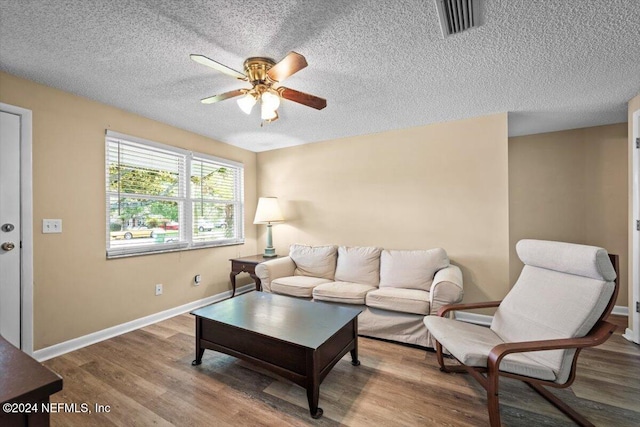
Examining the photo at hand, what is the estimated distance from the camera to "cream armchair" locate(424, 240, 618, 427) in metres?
1.48

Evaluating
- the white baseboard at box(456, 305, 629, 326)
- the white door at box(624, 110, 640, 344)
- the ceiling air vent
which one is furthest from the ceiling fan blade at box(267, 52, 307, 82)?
the white door at box(624, 110, 640, 344)

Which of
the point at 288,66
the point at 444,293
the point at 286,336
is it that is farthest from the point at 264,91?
the point at 444,293

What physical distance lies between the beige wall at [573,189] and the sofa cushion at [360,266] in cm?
201

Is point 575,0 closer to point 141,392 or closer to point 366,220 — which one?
point 366,220

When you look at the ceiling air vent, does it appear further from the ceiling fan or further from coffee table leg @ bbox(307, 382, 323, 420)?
coffee table leg @ bbox(307, 382, 323, 420)

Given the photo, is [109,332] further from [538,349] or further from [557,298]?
[557,298]

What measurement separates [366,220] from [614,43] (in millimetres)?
2592

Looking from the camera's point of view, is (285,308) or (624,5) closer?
(624,5)

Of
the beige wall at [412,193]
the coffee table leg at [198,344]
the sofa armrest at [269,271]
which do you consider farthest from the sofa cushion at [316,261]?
the coffee table leg at [198,344]

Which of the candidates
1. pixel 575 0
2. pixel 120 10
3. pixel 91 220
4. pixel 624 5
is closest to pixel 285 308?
pixel 91 220

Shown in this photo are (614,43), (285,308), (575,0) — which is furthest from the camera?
(285,308)

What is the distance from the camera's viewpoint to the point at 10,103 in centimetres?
213

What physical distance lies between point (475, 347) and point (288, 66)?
204 cm

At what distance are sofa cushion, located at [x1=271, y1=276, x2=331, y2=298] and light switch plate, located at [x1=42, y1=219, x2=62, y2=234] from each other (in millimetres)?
2036
